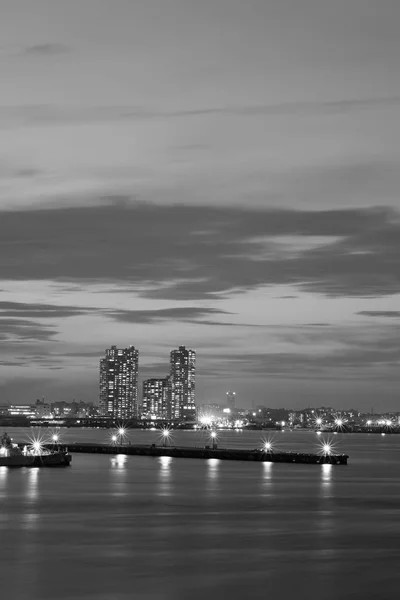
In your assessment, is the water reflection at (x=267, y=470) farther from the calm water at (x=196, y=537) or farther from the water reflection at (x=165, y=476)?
the water reflection at (x=165, y=476)

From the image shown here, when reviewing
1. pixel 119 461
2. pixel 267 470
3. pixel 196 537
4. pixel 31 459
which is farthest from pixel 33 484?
pixel 119 461

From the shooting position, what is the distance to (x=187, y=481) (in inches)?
3873

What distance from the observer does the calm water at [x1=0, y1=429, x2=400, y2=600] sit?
42031mm

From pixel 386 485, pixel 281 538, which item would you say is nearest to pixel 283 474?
pixel 386 485

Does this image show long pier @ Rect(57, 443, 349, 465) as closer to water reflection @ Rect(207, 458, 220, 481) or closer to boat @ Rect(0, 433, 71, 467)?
water reflection @ Rect(207, 458, 220, 481)

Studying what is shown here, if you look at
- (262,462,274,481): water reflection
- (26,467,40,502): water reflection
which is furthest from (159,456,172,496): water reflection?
(26,467,40,502): water reflection

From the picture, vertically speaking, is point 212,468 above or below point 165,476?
above

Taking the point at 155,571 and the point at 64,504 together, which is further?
the point at 64,504

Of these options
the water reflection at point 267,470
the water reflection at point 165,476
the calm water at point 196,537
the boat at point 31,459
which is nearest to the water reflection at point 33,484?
the calm water at point 196,537

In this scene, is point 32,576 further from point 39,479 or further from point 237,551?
point 39,479

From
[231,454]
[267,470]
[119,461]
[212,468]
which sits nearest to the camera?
[267,470]

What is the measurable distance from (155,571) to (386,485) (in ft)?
193

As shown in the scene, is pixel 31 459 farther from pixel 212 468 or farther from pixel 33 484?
pixel 33 484

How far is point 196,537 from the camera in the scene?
56812mm
